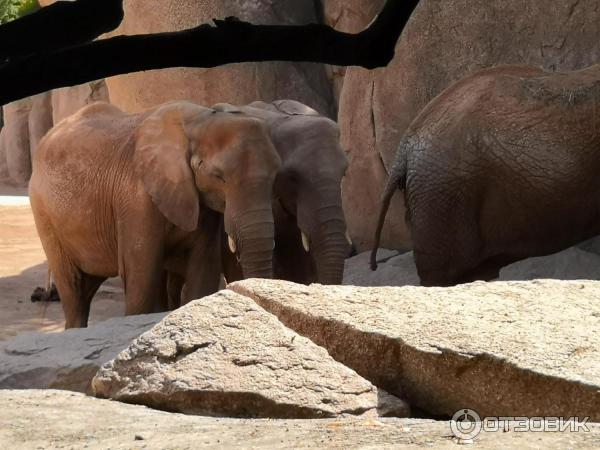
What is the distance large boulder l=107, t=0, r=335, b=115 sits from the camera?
10.0 metres

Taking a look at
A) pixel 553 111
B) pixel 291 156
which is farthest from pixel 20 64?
pixel 553 111

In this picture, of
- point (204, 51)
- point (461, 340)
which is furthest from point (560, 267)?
point (204, 51)

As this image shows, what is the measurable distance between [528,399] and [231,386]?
804 millimetres

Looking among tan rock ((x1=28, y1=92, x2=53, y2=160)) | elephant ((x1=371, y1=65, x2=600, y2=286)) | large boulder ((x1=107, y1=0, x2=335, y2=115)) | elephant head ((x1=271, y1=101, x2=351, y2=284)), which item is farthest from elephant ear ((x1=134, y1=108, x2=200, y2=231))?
tan rock ((x1=28, y1=92, x2=53, y2=160))

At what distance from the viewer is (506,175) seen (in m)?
6.81

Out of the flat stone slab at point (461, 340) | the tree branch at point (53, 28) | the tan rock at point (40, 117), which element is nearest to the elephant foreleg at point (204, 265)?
the flat stone slab at point (461, 340)

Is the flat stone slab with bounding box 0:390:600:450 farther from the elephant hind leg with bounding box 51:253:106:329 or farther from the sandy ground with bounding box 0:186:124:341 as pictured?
the sandy ground with bounding box 0:186:124:341

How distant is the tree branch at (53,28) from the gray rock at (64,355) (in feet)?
8.98

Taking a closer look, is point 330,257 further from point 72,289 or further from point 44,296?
point 44,296

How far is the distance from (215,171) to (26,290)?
424 centimetres

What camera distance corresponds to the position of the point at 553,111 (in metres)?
6.79

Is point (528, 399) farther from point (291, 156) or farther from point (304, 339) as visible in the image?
point (291, 156)

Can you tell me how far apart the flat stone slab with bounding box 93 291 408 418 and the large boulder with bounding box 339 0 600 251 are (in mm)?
4573

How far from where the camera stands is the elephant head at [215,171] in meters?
6.28
